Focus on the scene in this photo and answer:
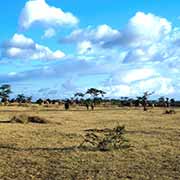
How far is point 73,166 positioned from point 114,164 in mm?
1275

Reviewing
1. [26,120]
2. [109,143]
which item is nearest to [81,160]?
[109,143]

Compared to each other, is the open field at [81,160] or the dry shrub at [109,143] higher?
the dry shrub at [109,143]

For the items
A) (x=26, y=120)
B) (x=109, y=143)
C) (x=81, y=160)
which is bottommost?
(x=81, y=160)

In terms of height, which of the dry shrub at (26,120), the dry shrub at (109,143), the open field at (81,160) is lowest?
the open field at (81,160)

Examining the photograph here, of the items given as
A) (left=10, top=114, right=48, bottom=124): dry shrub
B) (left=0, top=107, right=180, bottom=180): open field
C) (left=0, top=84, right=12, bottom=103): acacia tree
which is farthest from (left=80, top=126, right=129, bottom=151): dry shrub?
(left=0, top=84, right=12, bottom=103): acacia tree

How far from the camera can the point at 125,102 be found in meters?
115

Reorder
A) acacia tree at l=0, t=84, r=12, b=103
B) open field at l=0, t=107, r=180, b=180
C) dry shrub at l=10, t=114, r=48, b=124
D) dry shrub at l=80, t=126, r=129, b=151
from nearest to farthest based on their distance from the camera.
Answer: open field at l=0, t=107, r=180, b=180, dry shrub at l=80, t=126, r=129, b=151, dry shrub at l=10, t=114, r=48, b=124, acacia tree at l=0, t=84, r=12, b=103

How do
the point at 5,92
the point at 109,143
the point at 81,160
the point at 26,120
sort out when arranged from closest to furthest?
1. the point at 81,160
2. the point at 109,143
3. the point at 26,120
4. the point at 5,92

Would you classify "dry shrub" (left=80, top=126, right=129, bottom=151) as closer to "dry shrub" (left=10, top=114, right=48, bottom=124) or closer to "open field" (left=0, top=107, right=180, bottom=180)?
"open field" (left=0, top=107, right=180, bottom=180)

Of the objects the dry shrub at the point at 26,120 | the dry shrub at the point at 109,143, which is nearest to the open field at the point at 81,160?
the dry shrub at the point at 109,143

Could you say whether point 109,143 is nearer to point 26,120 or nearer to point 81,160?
point 81,160

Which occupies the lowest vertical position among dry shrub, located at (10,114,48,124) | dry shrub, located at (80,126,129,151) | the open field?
the open field

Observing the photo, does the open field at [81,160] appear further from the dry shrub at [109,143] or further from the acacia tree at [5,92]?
the acacia tree at [5,92]

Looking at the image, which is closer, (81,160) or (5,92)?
(81,160)
